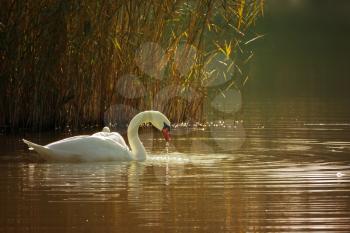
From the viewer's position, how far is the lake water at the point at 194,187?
7.80 m

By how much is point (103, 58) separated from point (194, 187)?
6.51 m

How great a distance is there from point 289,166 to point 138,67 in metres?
5.24

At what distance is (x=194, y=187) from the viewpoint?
31.8ft

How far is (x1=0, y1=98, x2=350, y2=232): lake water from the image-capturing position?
780 centimetres

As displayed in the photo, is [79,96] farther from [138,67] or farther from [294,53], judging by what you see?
[294,53]

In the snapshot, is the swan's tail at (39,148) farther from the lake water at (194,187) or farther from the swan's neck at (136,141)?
the swan's neck at (136,141)

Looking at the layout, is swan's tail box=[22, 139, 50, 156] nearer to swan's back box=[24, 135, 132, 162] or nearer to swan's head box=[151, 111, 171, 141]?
swan's back box=[24, 135, 132, 162]

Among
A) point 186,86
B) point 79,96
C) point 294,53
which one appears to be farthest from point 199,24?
point 294,53

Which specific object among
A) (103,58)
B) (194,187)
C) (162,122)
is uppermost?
(103,58)

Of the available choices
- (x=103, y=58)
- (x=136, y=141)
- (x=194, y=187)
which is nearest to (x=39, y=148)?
(x=136, y=141)

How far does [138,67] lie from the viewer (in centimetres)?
1611

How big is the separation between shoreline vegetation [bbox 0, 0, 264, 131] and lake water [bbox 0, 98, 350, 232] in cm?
73

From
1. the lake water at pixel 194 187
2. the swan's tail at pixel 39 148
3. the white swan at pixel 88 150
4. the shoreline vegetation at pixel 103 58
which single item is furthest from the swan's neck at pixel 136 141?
the shoreline vegetation at pixel 103 58

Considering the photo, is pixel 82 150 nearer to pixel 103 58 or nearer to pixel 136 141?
pixel 136 141
